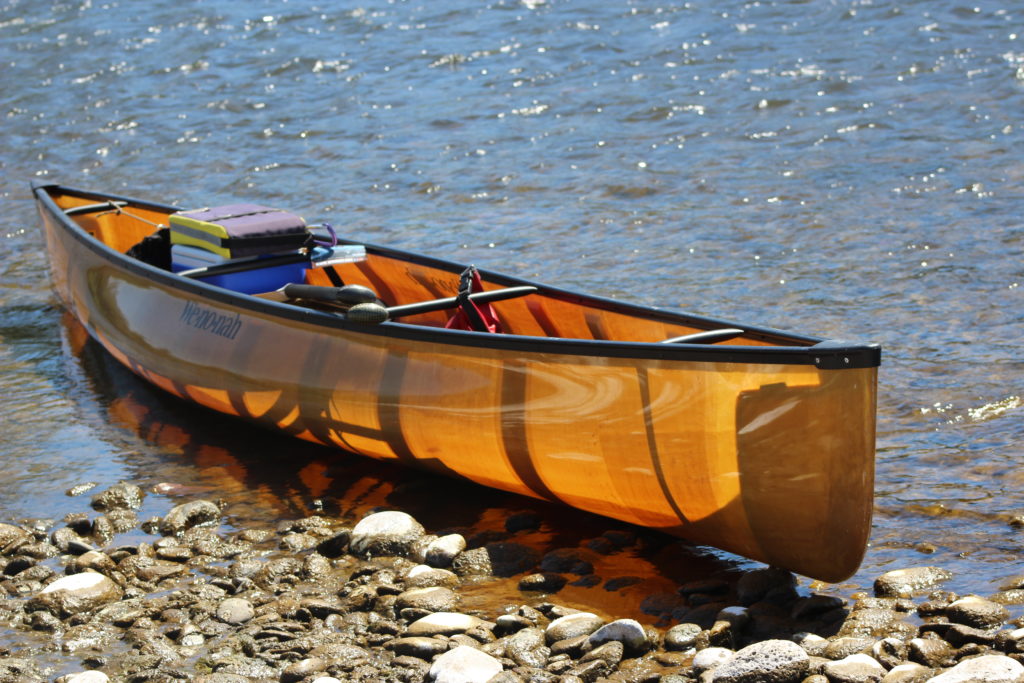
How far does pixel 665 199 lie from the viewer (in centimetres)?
1170

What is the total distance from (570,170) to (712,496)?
8.03 metres

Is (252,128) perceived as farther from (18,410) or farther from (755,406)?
(755,406)

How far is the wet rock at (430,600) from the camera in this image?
5.13m

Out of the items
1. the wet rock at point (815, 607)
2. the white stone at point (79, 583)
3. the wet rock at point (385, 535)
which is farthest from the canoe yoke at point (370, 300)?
the wet rock at point (815, 607)

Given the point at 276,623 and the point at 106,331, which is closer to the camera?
the point at 276,623

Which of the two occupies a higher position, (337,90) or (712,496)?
(337,90)

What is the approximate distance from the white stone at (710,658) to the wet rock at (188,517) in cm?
263

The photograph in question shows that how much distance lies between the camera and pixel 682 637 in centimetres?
473

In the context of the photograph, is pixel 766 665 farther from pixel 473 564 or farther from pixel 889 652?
pixel 473 564

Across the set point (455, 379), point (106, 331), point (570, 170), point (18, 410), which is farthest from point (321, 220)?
point (455, 379)

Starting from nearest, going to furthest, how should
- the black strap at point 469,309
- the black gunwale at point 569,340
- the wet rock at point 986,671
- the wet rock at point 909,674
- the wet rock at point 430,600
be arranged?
the wet rock at point 986,671
the wet rock at point 909,674
the black gunwale at point 569,340
the wet rock at point 430,600
the black strap at point 469,309

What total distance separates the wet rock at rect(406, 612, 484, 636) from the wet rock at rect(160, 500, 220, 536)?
160 centimetres

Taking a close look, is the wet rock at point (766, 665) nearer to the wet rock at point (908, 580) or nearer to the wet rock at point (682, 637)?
the wet rock at point (682, 637)

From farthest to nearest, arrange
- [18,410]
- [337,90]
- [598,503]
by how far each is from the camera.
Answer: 1. [337,90]
2. [18,410]
3. [598,503]
